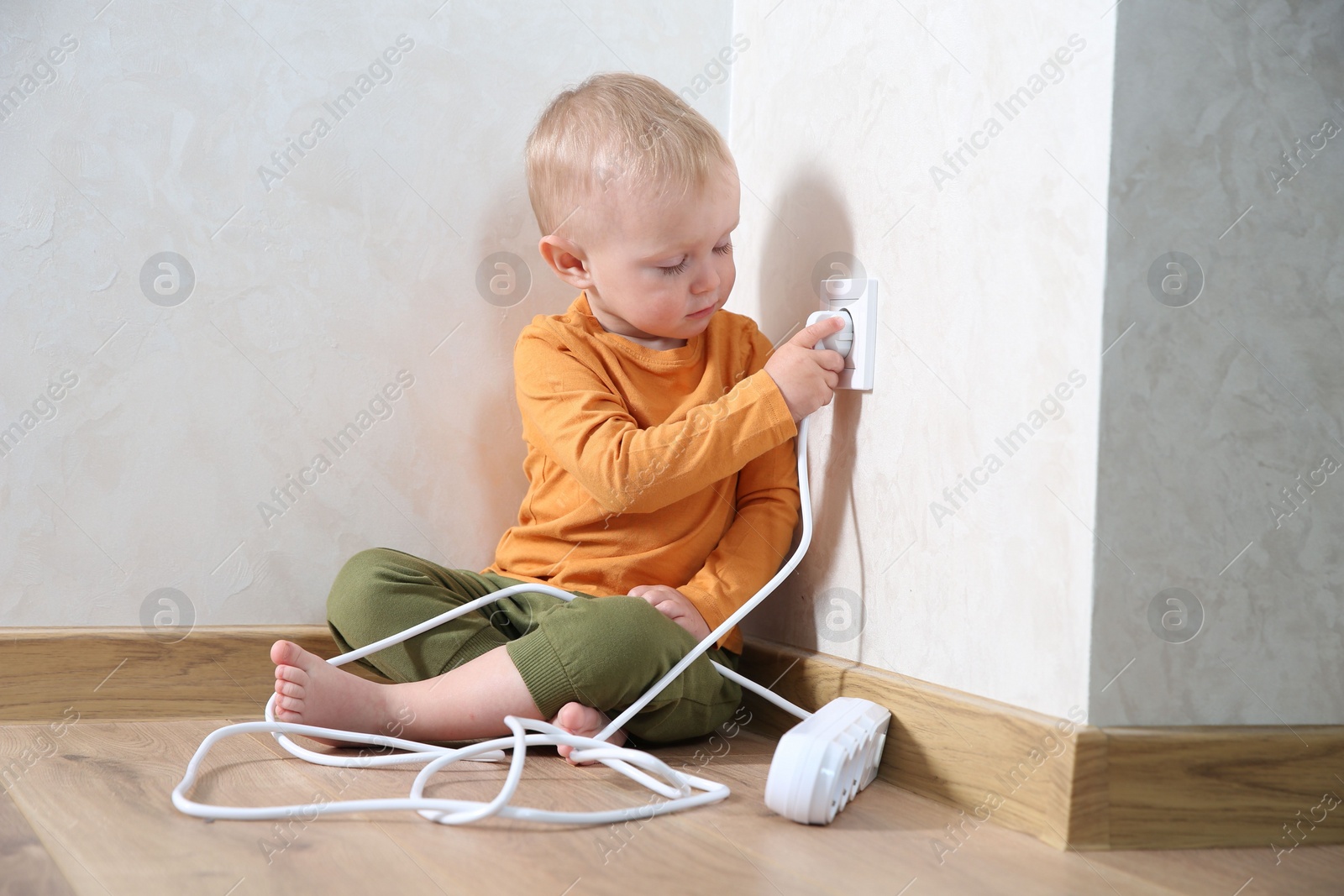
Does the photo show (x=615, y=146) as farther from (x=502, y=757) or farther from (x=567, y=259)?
(x=502, y=757)

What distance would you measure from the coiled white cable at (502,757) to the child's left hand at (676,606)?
0.8 inches

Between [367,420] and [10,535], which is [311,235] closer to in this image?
[367,420]

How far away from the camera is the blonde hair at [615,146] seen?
0.99 metres

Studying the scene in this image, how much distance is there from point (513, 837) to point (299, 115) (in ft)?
2.54

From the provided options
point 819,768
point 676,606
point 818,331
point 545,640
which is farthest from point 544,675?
point 818,331

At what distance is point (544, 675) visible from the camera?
890mm

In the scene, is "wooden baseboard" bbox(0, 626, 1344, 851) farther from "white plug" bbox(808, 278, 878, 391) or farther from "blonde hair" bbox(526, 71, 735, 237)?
"blonde hair" bbox(526, 71, 735, 237)

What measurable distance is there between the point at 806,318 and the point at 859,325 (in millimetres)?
109

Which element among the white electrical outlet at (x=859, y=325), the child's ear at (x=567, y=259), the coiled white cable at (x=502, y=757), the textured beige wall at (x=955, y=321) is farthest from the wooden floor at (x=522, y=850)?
the child's ear at (x=567, y=259)

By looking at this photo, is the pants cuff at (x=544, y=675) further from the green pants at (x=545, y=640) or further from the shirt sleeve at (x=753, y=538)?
the shirt sleeve at (x=753, y=538)

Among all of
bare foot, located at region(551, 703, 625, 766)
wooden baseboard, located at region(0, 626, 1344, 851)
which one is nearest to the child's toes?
bare foot, located at region(551, 703, 625, 766)

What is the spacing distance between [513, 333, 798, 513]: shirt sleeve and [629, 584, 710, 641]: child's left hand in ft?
0.25

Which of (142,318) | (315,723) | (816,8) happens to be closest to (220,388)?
(142,318)

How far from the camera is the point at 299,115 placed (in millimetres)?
1096
